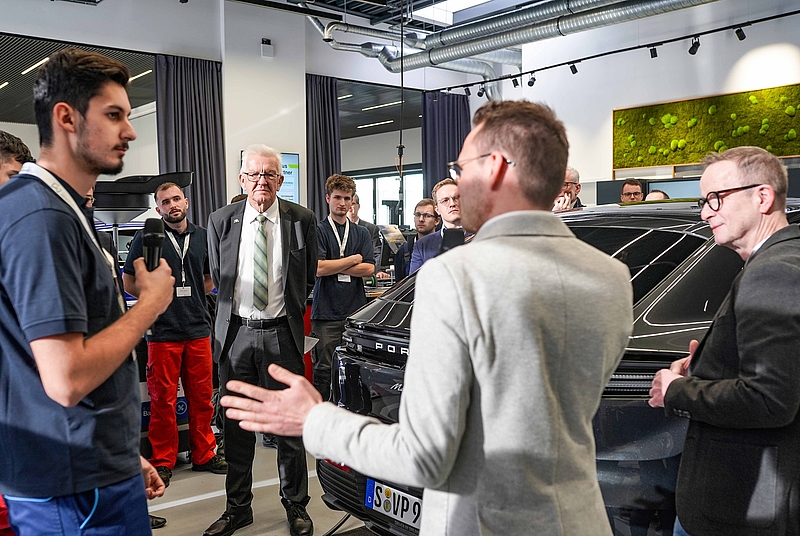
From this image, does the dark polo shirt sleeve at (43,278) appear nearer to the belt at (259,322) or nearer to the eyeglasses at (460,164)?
the eyeglasses at (460,164)

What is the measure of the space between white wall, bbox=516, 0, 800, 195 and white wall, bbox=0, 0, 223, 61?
418cm

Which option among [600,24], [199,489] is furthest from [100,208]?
[600,24]

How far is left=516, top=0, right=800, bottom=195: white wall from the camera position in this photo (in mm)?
7293

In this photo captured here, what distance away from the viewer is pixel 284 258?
3164 millimetres

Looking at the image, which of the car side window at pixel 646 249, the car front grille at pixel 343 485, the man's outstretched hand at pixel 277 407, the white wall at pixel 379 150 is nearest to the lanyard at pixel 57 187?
the man's outstretched hand at pixel 277 407

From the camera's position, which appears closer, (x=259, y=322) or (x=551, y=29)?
(x=259, y=322)

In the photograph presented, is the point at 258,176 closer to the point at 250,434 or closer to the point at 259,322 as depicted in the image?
the point at 259,322

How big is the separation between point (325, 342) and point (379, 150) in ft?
44.8

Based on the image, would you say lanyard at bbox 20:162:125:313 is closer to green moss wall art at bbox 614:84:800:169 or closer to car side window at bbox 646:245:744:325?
car side window at bbox 646:245:744:325

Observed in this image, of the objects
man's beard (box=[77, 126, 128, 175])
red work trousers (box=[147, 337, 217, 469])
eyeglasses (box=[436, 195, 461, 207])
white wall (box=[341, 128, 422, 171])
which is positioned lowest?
red work trousers (box=[147, 337, 217, 469])

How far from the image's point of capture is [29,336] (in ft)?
4.14

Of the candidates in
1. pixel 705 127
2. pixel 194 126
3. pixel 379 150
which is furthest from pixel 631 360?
pixel 379 150

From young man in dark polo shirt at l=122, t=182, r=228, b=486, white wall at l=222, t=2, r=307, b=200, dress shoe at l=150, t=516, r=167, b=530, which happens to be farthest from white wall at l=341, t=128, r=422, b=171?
dress shoe at l=150, t=516, r=167, b=530

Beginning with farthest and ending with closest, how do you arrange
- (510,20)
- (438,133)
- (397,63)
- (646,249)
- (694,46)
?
(438,133) < (397,63) < (510,20) < (694,46) < (646,249)
